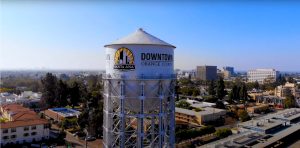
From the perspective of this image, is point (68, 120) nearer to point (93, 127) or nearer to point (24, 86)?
point (93, 127)

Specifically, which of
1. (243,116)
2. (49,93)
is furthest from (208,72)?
(49,93)

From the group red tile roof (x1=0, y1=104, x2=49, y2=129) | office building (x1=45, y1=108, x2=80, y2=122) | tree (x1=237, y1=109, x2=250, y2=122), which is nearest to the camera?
red tile roof (x1=0, y1=104, x2=49, y2=129)

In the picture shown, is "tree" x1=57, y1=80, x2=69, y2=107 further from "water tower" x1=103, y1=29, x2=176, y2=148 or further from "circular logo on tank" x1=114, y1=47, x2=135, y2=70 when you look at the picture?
"circular logo on tank" x1=114, y1=47, x2=135, y2=70

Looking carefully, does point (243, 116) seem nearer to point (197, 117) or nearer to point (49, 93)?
point (197, 117)

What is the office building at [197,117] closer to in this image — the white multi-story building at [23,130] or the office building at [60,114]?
the office building at [60,114]

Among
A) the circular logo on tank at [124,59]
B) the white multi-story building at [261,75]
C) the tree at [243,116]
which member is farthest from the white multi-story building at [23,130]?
the white multi-story building at [261,75]

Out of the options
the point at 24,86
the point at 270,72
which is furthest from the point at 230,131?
the point at 270,72

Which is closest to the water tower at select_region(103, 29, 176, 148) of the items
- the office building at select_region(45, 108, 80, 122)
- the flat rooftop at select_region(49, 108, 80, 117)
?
the office building at select_region(45, 108, 80, 122)
